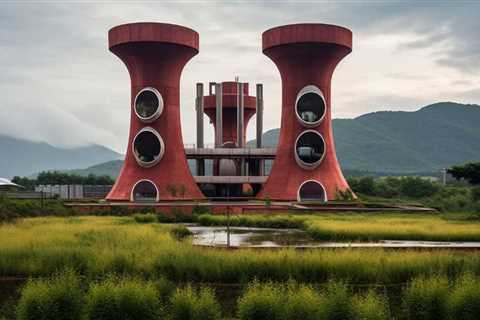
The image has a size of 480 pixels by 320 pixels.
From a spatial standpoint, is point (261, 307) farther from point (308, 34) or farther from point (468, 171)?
point (308, 34)

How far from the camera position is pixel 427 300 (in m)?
12.0

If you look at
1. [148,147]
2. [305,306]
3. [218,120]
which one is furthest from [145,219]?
[218,120]

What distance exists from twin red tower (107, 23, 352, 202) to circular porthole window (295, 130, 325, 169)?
86 millimetres

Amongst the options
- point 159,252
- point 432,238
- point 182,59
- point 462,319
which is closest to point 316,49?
point 182,59

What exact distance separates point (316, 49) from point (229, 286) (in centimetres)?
3501

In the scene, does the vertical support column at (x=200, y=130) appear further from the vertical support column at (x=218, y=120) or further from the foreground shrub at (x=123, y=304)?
the foreground shrub at (x=123, y=304)

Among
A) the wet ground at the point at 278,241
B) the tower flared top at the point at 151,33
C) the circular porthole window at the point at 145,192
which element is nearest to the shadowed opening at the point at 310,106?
the tower flared top at the point at 151,33

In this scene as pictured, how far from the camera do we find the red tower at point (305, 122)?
152ft

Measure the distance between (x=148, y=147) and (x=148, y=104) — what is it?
371 centimetres

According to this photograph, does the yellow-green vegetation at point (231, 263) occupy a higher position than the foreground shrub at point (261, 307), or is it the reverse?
the yellow-green vegetation at point (231, 263)


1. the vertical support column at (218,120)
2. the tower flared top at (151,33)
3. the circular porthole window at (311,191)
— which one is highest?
the tower flared top at (151,33)

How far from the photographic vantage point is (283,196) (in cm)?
4606

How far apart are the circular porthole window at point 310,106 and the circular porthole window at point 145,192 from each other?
13.9 meters

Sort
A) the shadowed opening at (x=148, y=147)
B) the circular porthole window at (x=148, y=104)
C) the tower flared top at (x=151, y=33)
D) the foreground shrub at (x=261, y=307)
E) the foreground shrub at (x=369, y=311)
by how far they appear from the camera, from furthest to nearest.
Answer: the circular porthole window at (x=148, y=104) < the shadowed opening at (x=148, y=147) < the tower flared top at (x=151, y=33) < the foreground shrub at (x=261, y=307) < the foreground shrub at (x=369, y=311)
